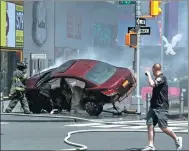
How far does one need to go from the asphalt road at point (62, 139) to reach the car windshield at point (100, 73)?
4.16 metres

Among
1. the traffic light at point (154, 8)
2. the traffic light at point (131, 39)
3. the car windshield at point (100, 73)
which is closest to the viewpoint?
the car windshield at point (100, 73)

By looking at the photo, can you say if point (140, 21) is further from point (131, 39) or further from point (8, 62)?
point (8, 62)

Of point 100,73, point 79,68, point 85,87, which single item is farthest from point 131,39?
point 85,87

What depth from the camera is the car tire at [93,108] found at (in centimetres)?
1700

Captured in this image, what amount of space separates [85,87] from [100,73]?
2.80 ft

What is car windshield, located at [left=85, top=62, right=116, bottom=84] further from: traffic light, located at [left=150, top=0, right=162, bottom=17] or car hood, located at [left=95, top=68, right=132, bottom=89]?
traffic light, located at [left=150, top=0, right=162, bottom=17]

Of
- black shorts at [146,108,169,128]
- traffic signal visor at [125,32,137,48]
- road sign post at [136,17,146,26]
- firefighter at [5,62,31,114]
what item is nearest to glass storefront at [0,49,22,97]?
firefighter at [5,62,31,114]

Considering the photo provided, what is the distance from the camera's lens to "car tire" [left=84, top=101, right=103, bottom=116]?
17.0 m

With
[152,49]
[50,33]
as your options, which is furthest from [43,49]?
[152,49]

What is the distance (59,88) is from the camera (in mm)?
17500

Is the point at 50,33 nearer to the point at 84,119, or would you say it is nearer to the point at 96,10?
the point at 96,10

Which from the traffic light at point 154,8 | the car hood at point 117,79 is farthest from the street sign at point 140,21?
the car hood at point 117,79

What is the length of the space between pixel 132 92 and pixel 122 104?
0.60 meters

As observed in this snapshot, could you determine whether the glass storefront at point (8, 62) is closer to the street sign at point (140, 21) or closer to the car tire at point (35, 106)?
the car tire at point (35, 106)
